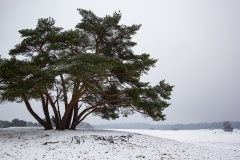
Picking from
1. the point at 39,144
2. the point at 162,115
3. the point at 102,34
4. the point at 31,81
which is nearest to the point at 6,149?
the point at 39,144

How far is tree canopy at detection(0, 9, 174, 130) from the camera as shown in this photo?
14625mm

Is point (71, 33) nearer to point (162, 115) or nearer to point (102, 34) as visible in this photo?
point (102, 34)

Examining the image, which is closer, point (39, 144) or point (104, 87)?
point (39, 144)

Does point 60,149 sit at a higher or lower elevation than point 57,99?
lower

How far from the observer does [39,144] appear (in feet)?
39.5

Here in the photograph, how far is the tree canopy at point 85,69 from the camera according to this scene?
14.6 meters

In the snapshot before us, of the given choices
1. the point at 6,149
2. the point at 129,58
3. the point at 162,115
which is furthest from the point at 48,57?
the point at 162,115

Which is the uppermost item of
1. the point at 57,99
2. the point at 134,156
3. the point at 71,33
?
the point at 71,33

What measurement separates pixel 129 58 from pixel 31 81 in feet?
27.4

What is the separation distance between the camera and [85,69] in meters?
13.9

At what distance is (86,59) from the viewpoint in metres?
14.4

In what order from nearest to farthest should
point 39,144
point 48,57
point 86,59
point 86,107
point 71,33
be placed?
point 39,144, point 86,59, point 71,33, point 48,57, point 86,107

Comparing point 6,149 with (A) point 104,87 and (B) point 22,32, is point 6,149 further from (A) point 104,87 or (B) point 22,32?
(B) point 22,32

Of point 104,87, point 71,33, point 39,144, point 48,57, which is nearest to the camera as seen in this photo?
point 39,144
